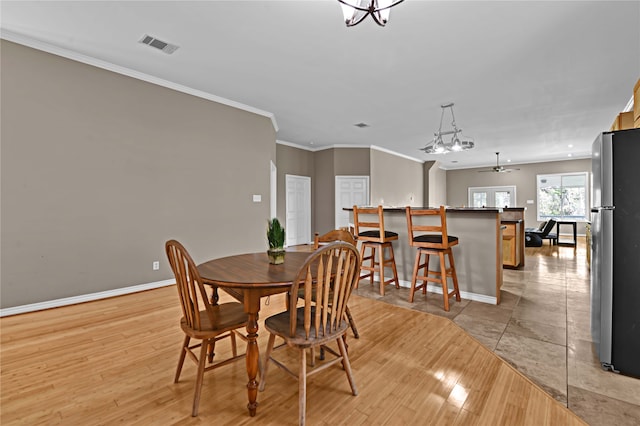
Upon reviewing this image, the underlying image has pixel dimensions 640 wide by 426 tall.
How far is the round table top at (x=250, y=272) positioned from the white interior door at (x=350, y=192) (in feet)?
18.0

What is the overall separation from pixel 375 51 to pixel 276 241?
8.23ft

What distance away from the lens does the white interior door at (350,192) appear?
761 centimetres

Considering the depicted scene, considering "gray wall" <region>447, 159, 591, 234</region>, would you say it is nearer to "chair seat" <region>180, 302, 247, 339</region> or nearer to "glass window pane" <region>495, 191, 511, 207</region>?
"glass window pane" <region>495, 191, 511, 207</region>

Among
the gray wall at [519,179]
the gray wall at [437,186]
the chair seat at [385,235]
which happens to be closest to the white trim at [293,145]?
the chair seat at [385,235]

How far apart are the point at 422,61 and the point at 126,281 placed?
4.49m

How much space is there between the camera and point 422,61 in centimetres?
338

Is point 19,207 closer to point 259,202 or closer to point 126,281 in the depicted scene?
point 126,281

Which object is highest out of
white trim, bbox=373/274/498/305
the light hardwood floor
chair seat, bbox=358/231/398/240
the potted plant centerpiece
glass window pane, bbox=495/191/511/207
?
glass window pane, bbox=495/191/511/207

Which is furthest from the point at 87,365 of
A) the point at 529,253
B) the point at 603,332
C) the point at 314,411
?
the point at 529,253

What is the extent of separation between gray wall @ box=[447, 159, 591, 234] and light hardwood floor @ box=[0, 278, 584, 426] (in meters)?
10.4

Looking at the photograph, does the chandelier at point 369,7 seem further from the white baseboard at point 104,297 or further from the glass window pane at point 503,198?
the glass window pane at point 503,198

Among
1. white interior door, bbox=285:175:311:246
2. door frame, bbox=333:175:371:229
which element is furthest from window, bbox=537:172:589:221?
white interior door, bbox=285:175:311:246

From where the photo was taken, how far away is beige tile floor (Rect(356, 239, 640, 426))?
1.62 meters

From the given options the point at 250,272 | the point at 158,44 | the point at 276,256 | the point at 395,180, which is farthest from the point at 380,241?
the point at 395,180
